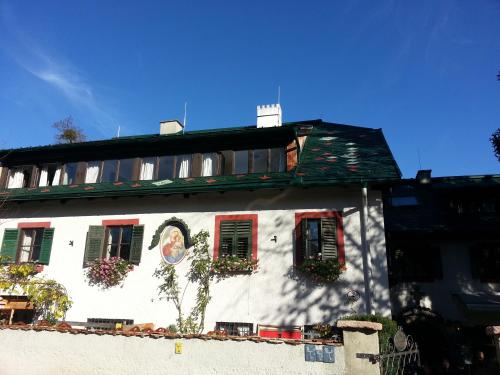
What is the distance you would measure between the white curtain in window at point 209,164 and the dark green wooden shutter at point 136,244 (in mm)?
2861

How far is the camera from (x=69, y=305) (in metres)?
13.5

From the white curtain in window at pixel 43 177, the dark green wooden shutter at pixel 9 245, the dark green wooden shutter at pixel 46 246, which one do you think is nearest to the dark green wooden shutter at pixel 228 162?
the dark green wooden shutter at pixel 46 246

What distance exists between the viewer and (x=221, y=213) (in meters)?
13.4

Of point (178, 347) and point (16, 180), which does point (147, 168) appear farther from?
point (178, 347)

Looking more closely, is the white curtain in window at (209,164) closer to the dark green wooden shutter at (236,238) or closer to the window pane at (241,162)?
the window pane at (241,162)

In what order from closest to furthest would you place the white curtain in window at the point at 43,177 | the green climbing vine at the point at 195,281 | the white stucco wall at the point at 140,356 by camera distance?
the white stucco wall at the point at 140,356
the green climbing vine at the point at 195,281
the white curtain in window at the point at 43,177

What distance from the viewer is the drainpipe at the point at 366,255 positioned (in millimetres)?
11375

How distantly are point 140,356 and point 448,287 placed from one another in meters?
13.1

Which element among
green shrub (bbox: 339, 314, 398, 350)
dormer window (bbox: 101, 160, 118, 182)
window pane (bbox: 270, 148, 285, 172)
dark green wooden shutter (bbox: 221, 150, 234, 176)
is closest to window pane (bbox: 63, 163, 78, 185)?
dormer window (bbox: 101, 160, 118, 182)

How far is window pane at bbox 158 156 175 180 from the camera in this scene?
1496 cm

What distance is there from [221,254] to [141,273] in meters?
2.74

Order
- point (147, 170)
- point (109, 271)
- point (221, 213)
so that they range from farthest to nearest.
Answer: point (147, 170)
point (221, 213)
point (109, 271)

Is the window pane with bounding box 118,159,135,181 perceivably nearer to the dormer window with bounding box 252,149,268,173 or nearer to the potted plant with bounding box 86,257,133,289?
the potted plant with bounding box 86,257,133,289

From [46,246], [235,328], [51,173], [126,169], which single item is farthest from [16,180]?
[235,328]
